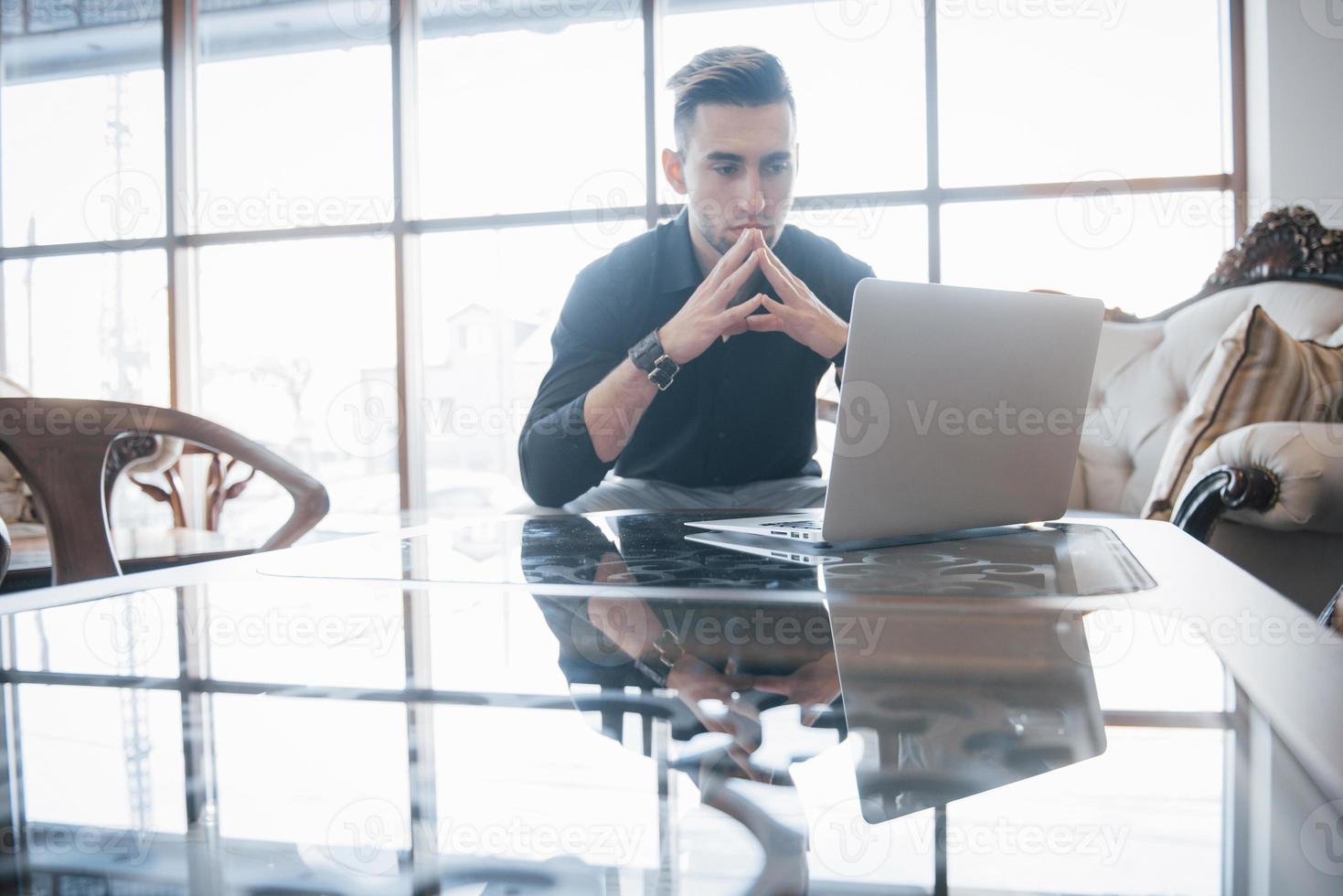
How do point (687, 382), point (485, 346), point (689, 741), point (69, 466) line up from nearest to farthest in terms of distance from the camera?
point (689, 741) → point (69, 466) → point (687, 382) → point (485, 346)

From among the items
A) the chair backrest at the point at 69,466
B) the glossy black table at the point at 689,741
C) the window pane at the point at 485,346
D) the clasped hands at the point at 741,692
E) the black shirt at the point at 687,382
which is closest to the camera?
the glossy black table at the point at 689,741

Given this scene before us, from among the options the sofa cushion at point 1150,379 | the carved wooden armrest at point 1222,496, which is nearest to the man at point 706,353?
the carved wooden armrest at point 1222,496

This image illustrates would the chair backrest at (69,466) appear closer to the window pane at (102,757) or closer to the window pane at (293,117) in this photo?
the window pane at (102,757)

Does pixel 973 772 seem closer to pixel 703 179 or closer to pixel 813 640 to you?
pixel 813 640

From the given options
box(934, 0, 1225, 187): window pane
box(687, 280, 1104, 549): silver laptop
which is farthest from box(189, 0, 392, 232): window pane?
box(687, 280, 1104, 549): silver laptop

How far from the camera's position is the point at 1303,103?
10.8 ft

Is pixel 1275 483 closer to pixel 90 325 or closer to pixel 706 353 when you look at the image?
pixel 706 353

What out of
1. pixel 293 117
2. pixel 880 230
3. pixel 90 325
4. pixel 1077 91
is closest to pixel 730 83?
pixel 880 230

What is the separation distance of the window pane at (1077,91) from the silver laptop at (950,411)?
125 inches

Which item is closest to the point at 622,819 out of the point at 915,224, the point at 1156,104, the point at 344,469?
the point at 915,224

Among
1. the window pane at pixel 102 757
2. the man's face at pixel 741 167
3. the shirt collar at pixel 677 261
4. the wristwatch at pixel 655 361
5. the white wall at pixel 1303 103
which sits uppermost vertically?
the white wall at pixel 1303 103

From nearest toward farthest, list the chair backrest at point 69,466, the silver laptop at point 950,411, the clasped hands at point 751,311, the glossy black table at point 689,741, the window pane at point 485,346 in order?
1. the glossy black table at point 689,741
2. the silver laptop at point 950,411
3. the chair backrest at point 69,466
4. the clasped hands at point 751,311
5. the window pane at point 485,346

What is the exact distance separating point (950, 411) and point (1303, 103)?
340 cm

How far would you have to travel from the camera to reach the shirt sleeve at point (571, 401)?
1672mm
